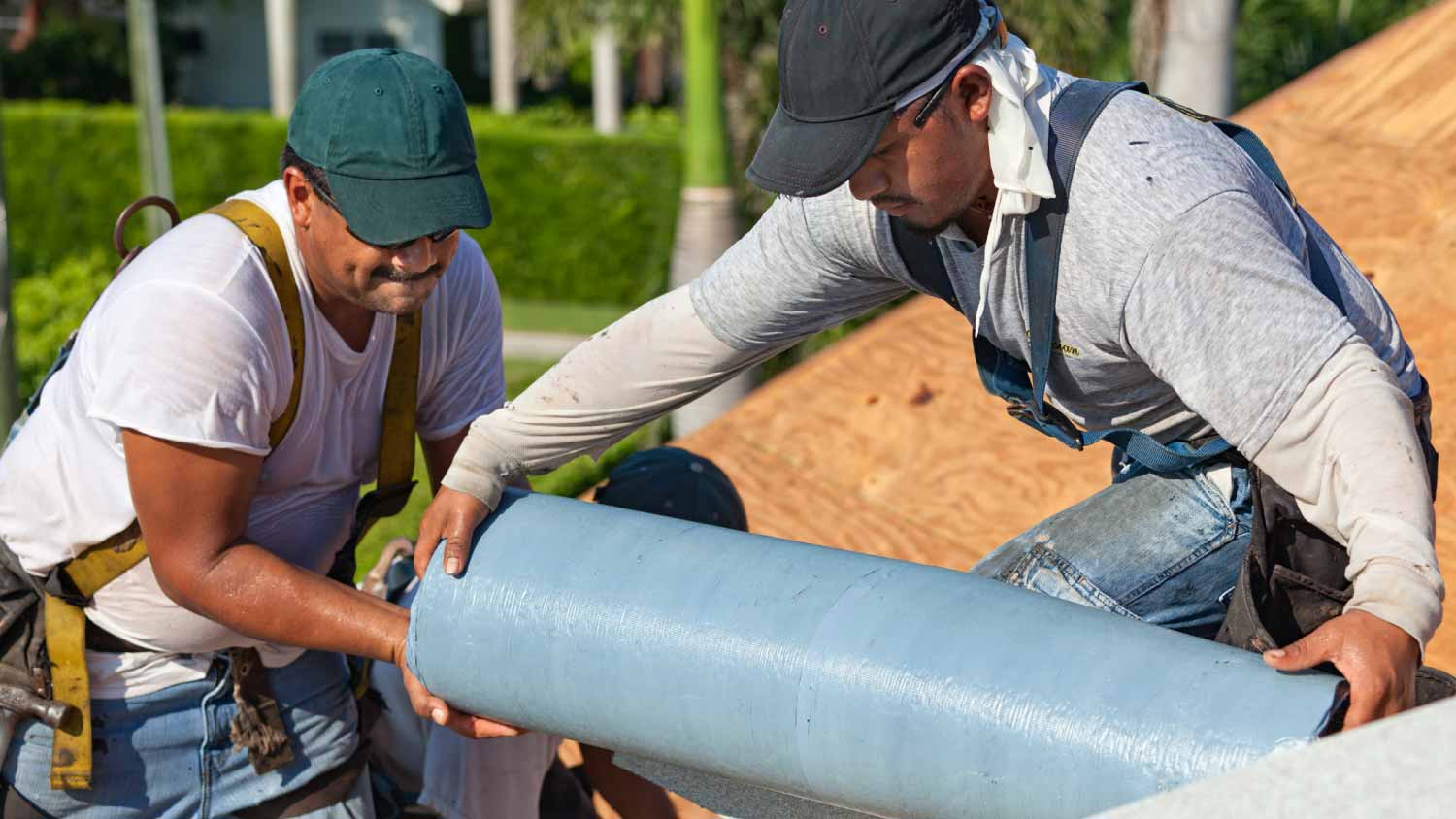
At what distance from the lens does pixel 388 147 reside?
274 centimetres

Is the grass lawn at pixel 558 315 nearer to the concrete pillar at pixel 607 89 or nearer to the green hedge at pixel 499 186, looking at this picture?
the green hedge at pixel 499 186

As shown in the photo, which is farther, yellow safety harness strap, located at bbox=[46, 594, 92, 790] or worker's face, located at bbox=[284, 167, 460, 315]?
yellow safety harness strap, located at bbox=[46, 594, 92, 790]

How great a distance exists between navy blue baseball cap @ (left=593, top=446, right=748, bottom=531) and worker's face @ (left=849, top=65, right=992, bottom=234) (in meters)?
1.37

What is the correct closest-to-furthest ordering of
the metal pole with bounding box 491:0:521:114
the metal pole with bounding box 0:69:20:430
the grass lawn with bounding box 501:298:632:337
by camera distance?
the metal pole with bounding box 0:69:20:430 < the grass lawn with bounding box 501:298:632:337 < the metal pole with bounding box 491:0:521:114

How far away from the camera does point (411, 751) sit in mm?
3861

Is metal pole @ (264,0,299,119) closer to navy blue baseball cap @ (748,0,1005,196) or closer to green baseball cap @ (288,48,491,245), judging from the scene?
green baseball cap @ (288,48,491,245)

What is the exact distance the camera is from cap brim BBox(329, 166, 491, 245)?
273 centimetres

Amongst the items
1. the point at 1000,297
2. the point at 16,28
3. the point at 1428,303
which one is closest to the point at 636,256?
the point at 1428,303

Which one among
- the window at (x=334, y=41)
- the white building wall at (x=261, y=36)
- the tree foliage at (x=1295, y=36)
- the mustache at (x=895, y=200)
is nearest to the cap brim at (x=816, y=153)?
the mustache at (x=895, y=200)

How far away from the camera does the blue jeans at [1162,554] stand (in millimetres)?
2645

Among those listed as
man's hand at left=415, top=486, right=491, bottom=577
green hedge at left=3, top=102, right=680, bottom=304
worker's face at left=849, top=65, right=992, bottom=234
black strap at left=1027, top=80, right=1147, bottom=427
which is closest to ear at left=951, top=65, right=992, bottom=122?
worker's face at left=849, top=65, right=992, bottom=234

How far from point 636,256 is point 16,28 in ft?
55.7

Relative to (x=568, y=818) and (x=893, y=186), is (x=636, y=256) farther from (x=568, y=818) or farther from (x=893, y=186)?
(x=893, y=186)

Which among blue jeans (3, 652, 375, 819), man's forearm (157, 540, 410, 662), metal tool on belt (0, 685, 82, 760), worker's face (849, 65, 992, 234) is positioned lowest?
blue jeans (3, 652, 375, 819)
